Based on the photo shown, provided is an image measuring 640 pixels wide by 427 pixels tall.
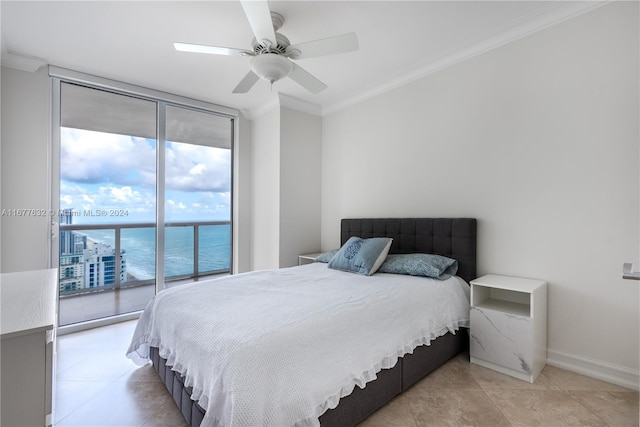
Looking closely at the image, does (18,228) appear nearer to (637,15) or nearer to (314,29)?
(314,29)

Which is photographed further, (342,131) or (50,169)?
(342,131)

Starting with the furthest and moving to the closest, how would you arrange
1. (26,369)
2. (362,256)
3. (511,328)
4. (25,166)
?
(25,166)
(362,256)
(511,328)
(26,369)

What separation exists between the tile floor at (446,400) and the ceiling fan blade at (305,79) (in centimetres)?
230

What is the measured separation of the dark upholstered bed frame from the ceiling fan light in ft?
6.15

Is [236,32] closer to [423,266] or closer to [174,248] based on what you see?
[423,266]

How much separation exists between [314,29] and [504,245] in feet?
7.71

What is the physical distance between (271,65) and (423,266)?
1.92m

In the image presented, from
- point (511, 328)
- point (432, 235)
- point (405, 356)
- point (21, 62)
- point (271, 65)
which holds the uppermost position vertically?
point (21, 62)

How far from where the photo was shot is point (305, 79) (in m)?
2.29

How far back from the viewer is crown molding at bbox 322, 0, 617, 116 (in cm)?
212

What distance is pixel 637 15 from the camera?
6.30 feet

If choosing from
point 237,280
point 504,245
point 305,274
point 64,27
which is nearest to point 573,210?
point 504,245

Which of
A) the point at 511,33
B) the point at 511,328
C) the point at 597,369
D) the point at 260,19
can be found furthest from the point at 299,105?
the point at 597,369

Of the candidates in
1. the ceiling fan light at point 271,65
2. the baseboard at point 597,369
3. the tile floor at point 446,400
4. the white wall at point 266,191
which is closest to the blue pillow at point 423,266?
the tile floor at point 446,400
